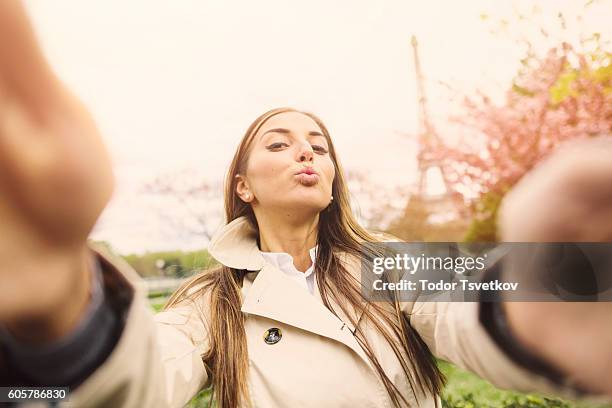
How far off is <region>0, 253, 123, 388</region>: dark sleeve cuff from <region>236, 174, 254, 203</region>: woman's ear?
0.68m

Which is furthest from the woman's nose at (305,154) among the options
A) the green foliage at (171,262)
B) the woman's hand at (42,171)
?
the woman's hand at (42,171)

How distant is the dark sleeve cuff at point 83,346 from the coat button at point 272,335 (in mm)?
588

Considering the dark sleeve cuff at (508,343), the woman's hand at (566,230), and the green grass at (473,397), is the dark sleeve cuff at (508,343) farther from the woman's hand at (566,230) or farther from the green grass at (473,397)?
the green grass at (473,397)

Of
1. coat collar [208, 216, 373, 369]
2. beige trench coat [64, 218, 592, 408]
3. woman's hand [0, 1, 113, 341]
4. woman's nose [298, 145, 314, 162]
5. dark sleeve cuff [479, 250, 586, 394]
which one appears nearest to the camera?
woman's hand [0, 1, 113, 341]

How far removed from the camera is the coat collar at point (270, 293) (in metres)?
1.58

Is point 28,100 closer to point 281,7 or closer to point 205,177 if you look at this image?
point 205,177

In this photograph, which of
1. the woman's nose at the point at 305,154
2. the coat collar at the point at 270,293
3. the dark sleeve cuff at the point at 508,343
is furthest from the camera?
the woman's nose at the point at 305,154

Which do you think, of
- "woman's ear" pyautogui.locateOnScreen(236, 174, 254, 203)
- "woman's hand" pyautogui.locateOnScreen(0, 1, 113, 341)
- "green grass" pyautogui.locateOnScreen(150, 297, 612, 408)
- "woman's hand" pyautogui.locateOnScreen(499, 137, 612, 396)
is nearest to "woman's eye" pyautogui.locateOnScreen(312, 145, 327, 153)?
"woman's ear" pyautogui.locateOnScreen(236, 174, 254, 203)

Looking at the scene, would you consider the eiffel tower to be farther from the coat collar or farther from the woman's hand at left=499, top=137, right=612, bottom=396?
the woman's hand at left=499, top=137, right=612, bottom=396

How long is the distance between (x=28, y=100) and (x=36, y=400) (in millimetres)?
986

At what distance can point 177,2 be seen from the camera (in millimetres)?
1760

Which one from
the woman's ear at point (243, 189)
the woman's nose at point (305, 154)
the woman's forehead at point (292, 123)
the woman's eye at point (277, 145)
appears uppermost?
the woman's forehead at point (292, 123)

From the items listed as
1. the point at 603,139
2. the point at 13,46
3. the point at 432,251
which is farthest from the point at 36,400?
the point at 603,139

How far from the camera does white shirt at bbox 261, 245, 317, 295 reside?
1694mm
